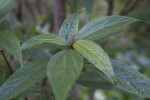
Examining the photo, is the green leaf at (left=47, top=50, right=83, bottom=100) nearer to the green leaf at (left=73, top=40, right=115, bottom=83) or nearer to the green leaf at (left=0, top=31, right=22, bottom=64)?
the green leaf at (left=73, top=40, right=115, bottom=83)

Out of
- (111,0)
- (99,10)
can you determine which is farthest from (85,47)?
(99,10)

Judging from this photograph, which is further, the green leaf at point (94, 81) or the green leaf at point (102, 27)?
the green leaf at point (94, 81)

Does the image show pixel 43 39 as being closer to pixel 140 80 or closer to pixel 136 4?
pixel 140 80

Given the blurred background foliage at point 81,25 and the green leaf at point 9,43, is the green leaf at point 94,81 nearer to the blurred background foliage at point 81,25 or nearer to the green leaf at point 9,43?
the blurred background foliage at point 81,25

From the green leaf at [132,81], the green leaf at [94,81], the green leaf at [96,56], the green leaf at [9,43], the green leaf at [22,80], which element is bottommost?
the green leaf at [94,81]

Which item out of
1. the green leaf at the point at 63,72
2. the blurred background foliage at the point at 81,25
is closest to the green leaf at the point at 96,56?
the green leaf at the point at 63,72

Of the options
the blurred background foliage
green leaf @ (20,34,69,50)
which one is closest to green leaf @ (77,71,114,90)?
the blurred background foliage

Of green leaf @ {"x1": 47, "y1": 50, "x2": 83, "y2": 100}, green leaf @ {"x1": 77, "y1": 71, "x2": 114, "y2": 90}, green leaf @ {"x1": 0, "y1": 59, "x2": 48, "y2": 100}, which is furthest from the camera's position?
green leaf @ {"x1": 77, "y1": 71, "x2": 114, "y2": 90}
